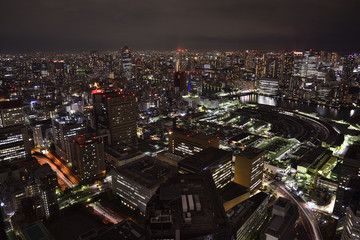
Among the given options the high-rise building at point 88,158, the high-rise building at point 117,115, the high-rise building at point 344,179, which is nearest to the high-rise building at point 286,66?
the high-rise building at point 117,115

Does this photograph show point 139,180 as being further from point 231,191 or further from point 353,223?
point 353,223

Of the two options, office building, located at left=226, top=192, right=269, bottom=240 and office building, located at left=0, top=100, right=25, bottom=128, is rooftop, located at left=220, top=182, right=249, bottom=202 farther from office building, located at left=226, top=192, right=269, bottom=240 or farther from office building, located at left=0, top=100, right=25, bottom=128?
office building, located at left=0, top=100, right=25, bottom=128

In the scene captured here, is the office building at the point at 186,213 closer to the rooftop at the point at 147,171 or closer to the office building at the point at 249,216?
the office building at the point at 249,216

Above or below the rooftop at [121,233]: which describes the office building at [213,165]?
above

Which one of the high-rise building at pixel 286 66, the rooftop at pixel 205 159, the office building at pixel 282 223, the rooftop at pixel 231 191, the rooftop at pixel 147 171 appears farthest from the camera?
Result: the high-rise building at pixel 286 66

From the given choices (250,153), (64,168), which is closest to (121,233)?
(250,153)

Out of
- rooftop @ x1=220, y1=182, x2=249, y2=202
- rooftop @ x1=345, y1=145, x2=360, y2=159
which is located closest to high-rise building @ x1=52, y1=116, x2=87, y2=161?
rooftop @ x1=220, y1=182, x2=249, y2=202

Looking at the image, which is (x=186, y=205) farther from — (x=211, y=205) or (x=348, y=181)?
(x=348, y=181)
